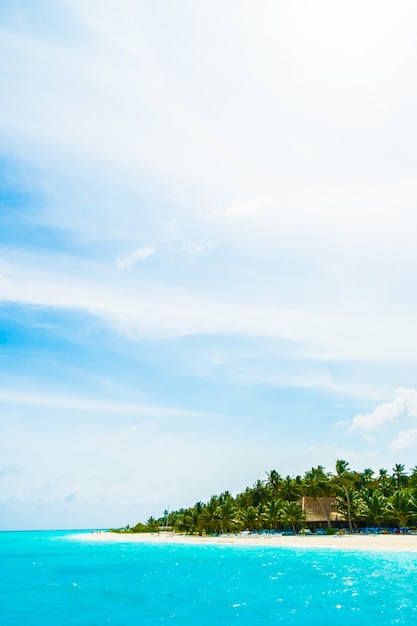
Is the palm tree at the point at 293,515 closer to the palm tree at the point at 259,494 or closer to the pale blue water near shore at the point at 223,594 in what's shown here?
the palm tree at the point at 259,494

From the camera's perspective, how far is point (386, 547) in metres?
64.6

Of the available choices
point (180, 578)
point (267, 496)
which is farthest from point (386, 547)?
point (267, 496)

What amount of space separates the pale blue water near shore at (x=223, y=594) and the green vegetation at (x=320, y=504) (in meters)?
30.7

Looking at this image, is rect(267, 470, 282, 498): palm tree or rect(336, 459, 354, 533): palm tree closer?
Answer: rect(336, 459, 354, 533): palm tree

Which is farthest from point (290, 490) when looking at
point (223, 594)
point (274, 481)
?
point (223, 594)

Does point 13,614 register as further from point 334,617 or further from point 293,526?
point 293,526

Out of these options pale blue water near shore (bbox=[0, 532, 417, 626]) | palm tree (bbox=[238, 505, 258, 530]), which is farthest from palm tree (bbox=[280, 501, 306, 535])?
pale blue water near shore (bbox=[0, 532, 417, 626])

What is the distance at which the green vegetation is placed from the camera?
273 ft

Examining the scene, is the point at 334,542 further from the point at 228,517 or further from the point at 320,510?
the point at 228,517

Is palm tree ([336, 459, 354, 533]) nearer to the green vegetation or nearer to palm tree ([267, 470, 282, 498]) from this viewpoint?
the green vegetation

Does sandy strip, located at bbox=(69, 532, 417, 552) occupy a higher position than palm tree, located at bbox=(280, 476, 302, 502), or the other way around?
palm tree, located at bbox=(280, 476, 302, 502)

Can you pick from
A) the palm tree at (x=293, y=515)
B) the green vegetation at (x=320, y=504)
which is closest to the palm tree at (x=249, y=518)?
the green vegetation at (x=320, y=504)

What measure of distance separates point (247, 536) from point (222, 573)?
50.7 m

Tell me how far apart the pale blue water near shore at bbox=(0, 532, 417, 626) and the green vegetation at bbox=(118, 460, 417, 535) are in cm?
3066
